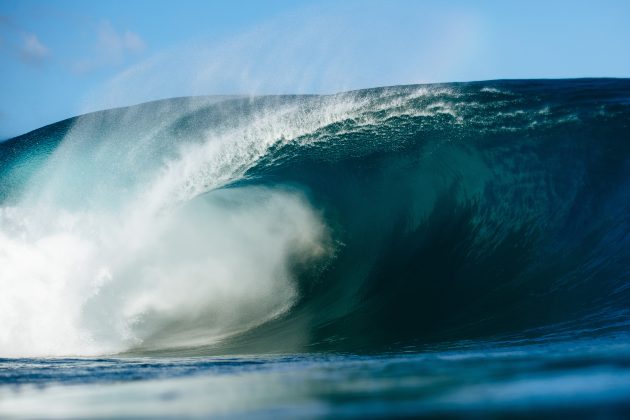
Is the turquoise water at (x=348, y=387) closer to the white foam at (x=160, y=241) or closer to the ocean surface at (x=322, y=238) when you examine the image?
the ocean surface at (x=322, y=238)

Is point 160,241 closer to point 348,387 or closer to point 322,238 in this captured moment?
point 322,238

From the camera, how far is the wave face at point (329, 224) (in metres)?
7.51

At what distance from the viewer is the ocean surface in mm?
6121

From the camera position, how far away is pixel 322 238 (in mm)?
9297

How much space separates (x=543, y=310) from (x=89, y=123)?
933 cm

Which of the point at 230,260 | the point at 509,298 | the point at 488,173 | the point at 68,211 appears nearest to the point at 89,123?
the point at 68,211

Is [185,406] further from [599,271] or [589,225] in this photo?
[589,225]

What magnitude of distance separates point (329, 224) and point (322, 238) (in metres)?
0.31

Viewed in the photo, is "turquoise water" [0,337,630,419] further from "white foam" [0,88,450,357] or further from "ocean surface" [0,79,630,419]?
"white foam" [0,88,450,357]

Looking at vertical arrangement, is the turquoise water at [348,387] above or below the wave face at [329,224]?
below

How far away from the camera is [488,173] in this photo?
32.3ft

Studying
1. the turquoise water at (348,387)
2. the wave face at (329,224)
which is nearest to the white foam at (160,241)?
the wave face at (329,224)

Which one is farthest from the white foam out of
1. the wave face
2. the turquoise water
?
the turquoise water

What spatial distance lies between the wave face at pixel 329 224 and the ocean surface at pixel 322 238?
0.03 meters
